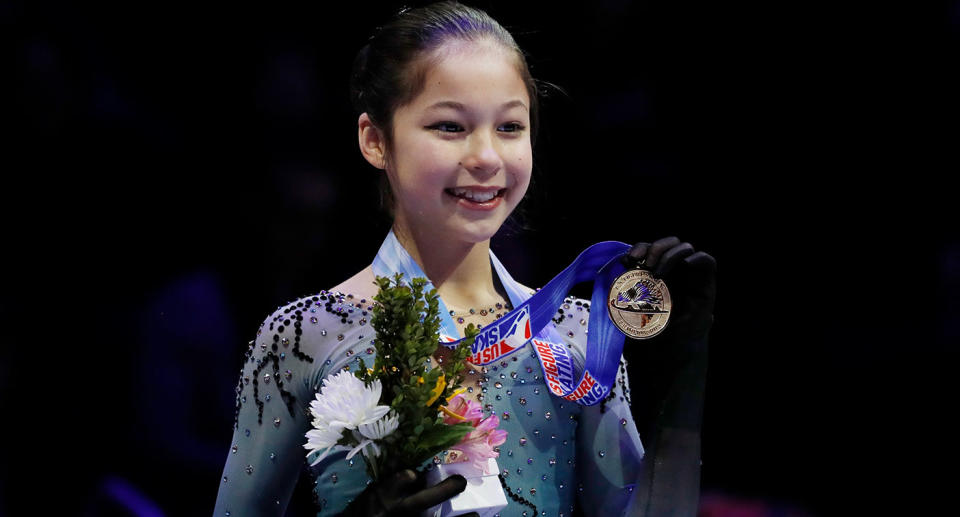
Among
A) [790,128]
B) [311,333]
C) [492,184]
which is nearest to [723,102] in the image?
[790,128]

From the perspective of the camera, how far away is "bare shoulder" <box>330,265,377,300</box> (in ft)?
6.94

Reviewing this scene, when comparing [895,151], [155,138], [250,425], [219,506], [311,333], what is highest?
[895,151]

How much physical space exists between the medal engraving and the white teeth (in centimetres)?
31

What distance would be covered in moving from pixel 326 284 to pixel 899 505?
1.56m

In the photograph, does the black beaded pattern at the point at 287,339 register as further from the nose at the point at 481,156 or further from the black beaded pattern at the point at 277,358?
the nose at the point at 481,156

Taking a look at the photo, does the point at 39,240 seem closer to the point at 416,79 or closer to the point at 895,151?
the point at 416,79

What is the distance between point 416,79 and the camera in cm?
205

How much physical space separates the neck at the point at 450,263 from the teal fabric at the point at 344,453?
0.15 m

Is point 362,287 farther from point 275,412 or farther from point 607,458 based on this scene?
point 607,458

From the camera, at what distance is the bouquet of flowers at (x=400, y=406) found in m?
1.70

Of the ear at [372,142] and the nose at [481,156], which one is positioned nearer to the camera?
the nose at [481,156]

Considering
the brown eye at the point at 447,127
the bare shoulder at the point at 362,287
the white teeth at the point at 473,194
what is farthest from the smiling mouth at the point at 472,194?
the bare shoulder at the point at 362,287

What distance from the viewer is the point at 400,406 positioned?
170 centimetres

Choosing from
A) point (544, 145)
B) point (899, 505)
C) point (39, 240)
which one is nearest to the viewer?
point (39, 240)
